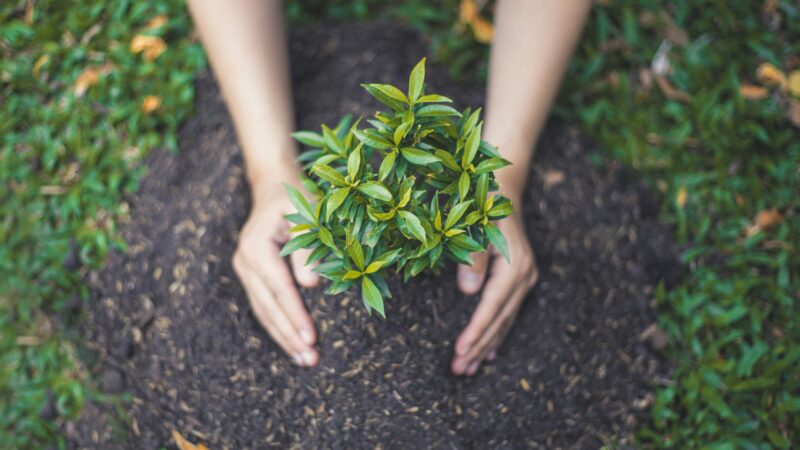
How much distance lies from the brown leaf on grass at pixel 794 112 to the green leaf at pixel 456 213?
217 centimetres

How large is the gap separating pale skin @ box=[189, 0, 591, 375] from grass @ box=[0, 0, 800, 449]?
0.62 meters

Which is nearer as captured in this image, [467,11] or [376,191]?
[376,191]

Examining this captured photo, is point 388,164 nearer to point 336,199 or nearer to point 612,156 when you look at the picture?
point 336,199

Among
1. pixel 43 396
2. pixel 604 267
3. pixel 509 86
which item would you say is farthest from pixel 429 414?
pixel 43 396

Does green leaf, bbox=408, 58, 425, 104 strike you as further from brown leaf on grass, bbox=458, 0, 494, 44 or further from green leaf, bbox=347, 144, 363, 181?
brown leaf on grass, bbox=458, 0, 494, 44

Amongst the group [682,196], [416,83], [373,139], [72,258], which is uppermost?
[416,83]

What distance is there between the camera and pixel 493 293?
2.40 m

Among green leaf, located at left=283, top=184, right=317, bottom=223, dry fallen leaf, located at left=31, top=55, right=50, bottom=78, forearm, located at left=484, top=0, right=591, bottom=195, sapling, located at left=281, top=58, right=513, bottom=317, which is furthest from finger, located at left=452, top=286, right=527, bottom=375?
dry fallen leaf, located at left=31, top=55, right=50, bottom=78

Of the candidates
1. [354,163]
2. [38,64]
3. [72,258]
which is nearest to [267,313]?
[354,163]

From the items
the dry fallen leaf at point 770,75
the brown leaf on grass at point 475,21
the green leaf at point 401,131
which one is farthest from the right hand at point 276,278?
the dry fallen leaf at point 770,75

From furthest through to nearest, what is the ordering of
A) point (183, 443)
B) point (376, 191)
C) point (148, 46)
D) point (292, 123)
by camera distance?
1. point (148, 46)
2. point (292, 123)
3. point (183, 443)
4. point (376, 191)

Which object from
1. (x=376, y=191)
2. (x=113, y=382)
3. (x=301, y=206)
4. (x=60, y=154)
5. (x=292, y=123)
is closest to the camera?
(x=376, y=191)

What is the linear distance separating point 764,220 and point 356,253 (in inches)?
83.3

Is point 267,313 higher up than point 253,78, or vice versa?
point 253,78
